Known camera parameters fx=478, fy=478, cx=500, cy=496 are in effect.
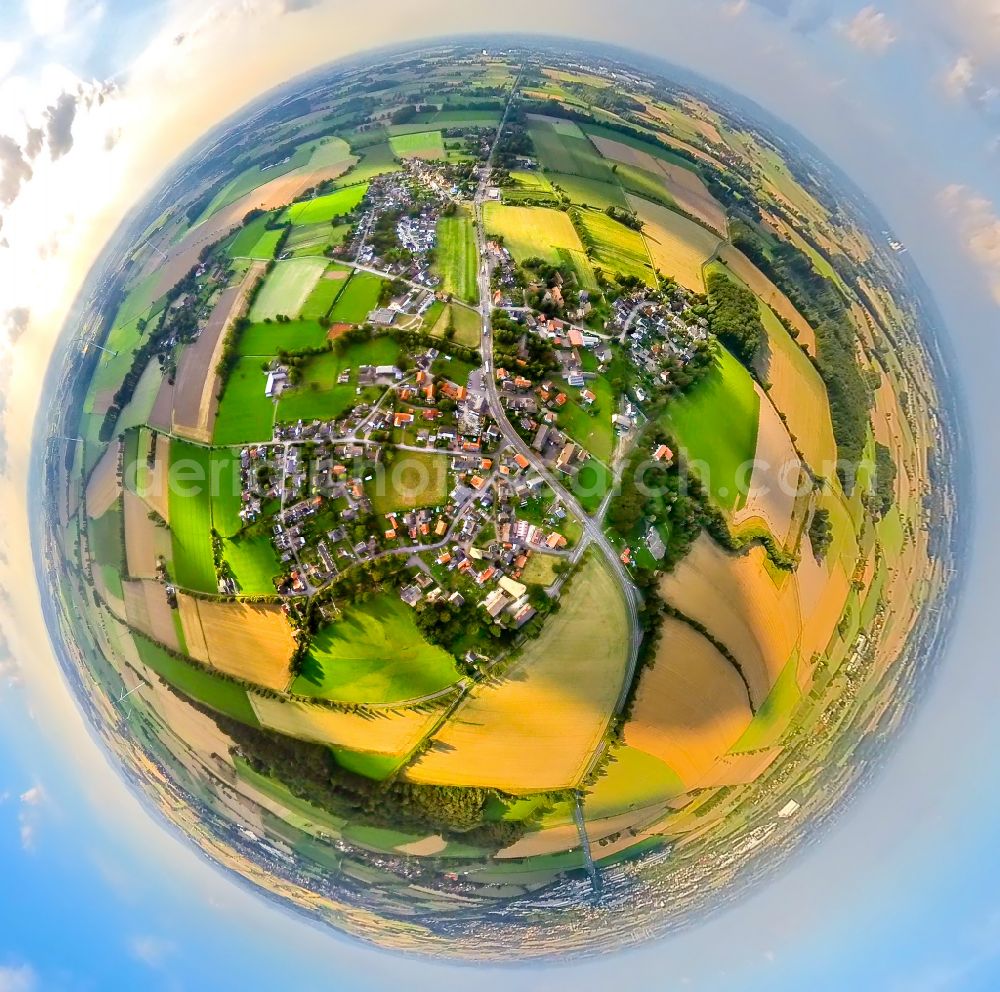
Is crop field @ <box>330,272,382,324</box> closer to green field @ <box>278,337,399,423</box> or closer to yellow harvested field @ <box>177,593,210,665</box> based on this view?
green field @ <box>278,337,399,423</box>

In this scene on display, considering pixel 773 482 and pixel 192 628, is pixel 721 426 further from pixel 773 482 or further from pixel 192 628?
pixel 192 628

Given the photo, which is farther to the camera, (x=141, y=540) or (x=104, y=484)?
(x=104, y=484)

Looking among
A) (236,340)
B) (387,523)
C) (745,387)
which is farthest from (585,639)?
(236,340)

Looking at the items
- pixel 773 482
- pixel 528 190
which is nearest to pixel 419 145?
pixel 528 190

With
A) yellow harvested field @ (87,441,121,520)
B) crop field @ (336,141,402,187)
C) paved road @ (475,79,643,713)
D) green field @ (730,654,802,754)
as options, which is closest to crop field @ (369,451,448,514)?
paved road @ (475,79,643,713)

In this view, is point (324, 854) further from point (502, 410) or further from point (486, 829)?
point (502, 410)

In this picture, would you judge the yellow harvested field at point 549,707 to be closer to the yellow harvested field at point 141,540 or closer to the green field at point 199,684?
the green field at point 199,684

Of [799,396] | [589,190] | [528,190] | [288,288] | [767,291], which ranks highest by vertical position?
[589,190]
